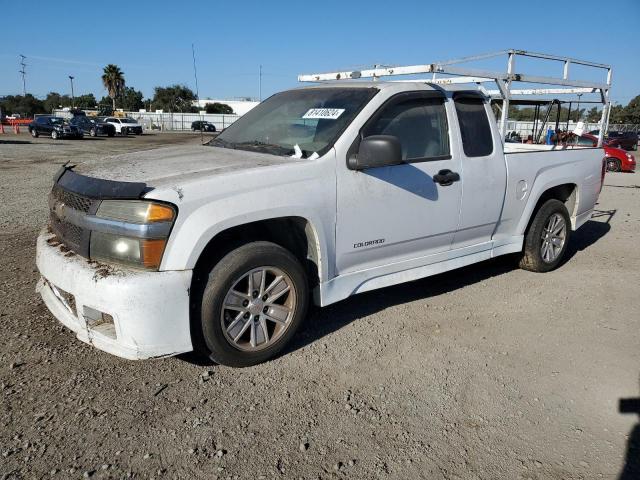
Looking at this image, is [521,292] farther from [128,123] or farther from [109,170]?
[128,123]

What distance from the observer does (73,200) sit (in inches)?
125

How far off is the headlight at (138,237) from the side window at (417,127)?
1.61 metres

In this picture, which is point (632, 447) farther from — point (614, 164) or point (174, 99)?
point (174, 99)

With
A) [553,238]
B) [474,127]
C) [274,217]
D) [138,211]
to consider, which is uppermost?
[474,127]

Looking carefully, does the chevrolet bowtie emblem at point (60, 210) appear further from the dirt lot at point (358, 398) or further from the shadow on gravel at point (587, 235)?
the shadow on gravel at point (587, 235)

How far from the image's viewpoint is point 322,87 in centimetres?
437

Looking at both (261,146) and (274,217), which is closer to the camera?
(274,217)

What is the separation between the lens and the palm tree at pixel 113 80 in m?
77.0

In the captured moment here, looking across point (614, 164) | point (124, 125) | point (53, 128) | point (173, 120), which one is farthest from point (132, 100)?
point (614, 164)

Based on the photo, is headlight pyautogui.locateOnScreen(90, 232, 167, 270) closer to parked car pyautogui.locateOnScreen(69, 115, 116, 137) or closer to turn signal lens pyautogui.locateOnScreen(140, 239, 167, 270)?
turn signal lens pyautogui.locateOnScreen(140, 239, 167, 270)

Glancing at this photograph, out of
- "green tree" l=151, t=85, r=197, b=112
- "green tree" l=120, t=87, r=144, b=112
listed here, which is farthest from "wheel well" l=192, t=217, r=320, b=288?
"green tree" l=120, t=87, r=144, b=112

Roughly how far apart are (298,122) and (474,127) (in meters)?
1.58

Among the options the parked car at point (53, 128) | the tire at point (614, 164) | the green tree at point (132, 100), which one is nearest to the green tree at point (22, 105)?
the green tree at point (132, 100)

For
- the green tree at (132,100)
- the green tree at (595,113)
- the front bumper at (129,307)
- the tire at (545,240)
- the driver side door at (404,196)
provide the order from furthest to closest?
the green tree at (132,100) < the green tree at (595,113) < the tire at (545,240) < the driver side door at (404,196) < the front bumper at (129,307)
